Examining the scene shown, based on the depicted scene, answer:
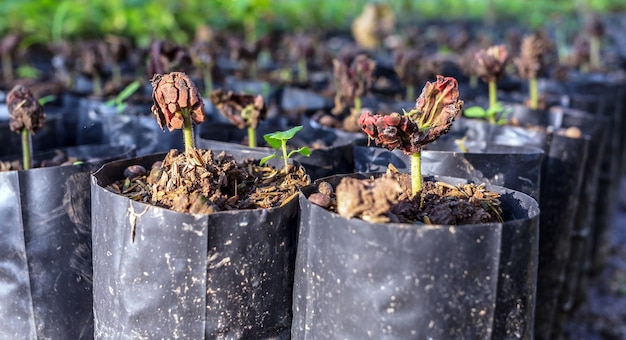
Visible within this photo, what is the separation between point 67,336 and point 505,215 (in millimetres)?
1233

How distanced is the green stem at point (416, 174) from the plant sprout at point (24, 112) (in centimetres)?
119

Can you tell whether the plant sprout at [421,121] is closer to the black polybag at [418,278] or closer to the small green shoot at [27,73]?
the black polybag at [418,278]

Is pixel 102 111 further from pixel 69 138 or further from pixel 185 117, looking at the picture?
pixel 185 117

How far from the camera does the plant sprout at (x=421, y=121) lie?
50.4 inches

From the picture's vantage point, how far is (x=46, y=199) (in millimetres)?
1605

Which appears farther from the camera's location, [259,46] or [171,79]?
[259,46]

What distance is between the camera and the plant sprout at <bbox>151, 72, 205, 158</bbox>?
1.42 metres

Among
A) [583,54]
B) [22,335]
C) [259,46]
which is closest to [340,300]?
[22,335]

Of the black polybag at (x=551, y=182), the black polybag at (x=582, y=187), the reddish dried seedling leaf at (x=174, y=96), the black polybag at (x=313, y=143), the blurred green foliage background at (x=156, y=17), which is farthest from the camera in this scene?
the blurred green foliage background at (x=156, y=17)

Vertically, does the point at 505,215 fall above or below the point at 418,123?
below

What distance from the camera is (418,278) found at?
3.68 feet

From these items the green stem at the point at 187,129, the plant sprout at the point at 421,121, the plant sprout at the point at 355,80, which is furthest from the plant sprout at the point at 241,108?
the plant sprout at the point at 421,121

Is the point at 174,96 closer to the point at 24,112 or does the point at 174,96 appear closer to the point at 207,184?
the point at 207,184

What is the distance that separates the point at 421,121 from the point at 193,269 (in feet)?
1.93
